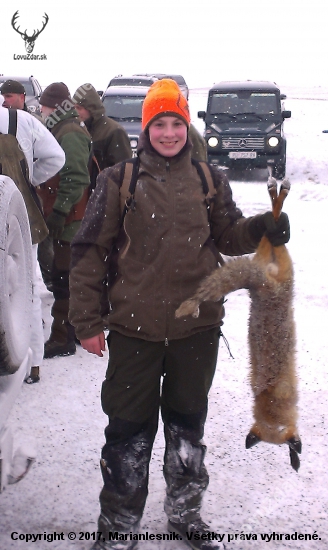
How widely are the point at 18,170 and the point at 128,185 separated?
56.3 inches

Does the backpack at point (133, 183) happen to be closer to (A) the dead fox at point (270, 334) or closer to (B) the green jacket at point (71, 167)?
(A) the dead fox at point (270, 334)

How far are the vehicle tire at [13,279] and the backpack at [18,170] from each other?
105 cm

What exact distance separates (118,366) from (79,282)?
38 centimetres

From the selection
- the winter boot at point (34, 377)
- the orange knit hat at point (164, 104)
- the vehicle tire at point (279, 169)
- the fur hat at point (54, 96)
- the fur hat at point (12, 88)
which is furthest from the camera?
the vehicle tire at point (279, 169)

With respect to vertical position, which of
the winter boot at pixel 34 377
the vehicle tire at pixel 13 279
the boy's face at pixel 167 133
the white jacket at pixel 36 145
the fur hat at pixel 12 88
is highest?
the fur hat at pixel 12 88

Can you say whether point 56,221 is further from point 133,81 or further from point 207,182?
point 133,81

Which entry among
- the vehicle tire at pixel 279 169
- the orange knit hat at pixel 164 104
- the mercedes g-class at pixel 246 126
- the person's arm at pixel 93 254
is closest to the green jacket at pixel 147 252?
the person's arm at pixel 93 254

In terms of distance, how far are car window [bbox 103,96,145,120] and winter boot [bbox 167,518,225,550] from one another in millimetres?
12704

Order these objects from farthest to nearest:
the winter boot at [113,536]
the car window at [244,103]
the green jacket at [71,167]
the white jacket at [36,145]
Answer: the car window at [244,103] < the green jacket at [71,167] < the white jacket at [36,145] < the winter boot at [113,536]

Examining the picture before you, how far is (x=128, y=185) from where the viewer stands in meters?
2.46

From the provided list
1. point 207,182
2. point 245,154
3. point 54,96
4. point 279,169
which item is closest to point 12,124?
point 54,96

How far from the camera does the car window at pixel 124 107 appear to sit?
14.6 metres

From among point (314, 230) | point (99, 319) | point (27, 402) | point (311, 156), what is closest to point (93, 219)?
point (99, 319)

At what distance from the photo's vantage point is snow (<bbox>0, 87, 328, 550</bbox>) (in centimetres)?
286
